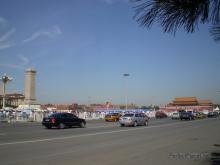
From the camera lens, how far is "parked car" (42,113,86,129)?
31.2m

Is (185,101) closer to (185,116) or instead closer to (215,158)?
(185,116)

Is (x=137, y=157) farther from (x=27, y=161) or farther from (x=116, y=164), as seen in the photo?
(x=27, y=161)

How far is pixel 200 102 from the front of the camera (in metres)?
177

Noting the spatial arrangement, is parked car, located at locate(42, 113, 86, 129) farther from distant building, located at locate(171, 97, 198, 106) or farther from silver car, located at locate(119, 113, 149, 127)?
distant building, located at locate(171, 97, 198, 106)

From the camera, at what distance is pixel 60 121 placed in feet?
104

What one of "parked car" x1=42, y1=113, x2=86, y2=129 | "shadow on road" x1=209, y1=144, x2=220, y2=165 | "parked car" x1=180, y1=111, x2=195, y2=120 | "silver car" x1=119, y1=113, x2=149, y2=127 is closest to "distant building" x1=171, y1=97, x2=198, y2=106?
"parked car" x1=180, y1=111, x2=195, y2=120

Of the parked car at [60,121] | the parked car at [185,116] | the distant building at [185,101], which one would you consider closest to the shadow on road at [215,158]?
the parked car at [60,121]

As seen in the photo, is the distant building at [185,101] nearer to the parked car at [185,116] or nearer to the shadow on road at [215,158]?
the parked car at [185,116]

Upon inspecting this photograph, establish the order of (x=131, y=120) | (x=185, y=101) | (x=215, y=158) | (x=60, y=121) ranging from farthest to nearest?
1. (x=185, y=101)
2. (x=131, y=120)
3. (x=60, y=121)
4. (x=215, y=158)

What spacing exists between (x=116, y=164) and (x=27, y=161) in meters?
2.91

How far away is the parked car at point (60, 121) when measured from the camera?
31166mm

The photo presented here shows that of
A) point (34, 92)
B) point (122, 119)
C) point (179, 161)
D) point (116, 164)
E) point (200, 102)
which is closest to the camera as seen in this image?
point (116, 164)

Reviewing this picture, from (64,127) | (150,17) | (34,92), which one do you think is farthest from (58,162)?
(34,92)

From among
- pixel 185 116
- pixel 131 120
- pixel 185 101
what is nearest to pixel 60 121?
pixel 131 120
